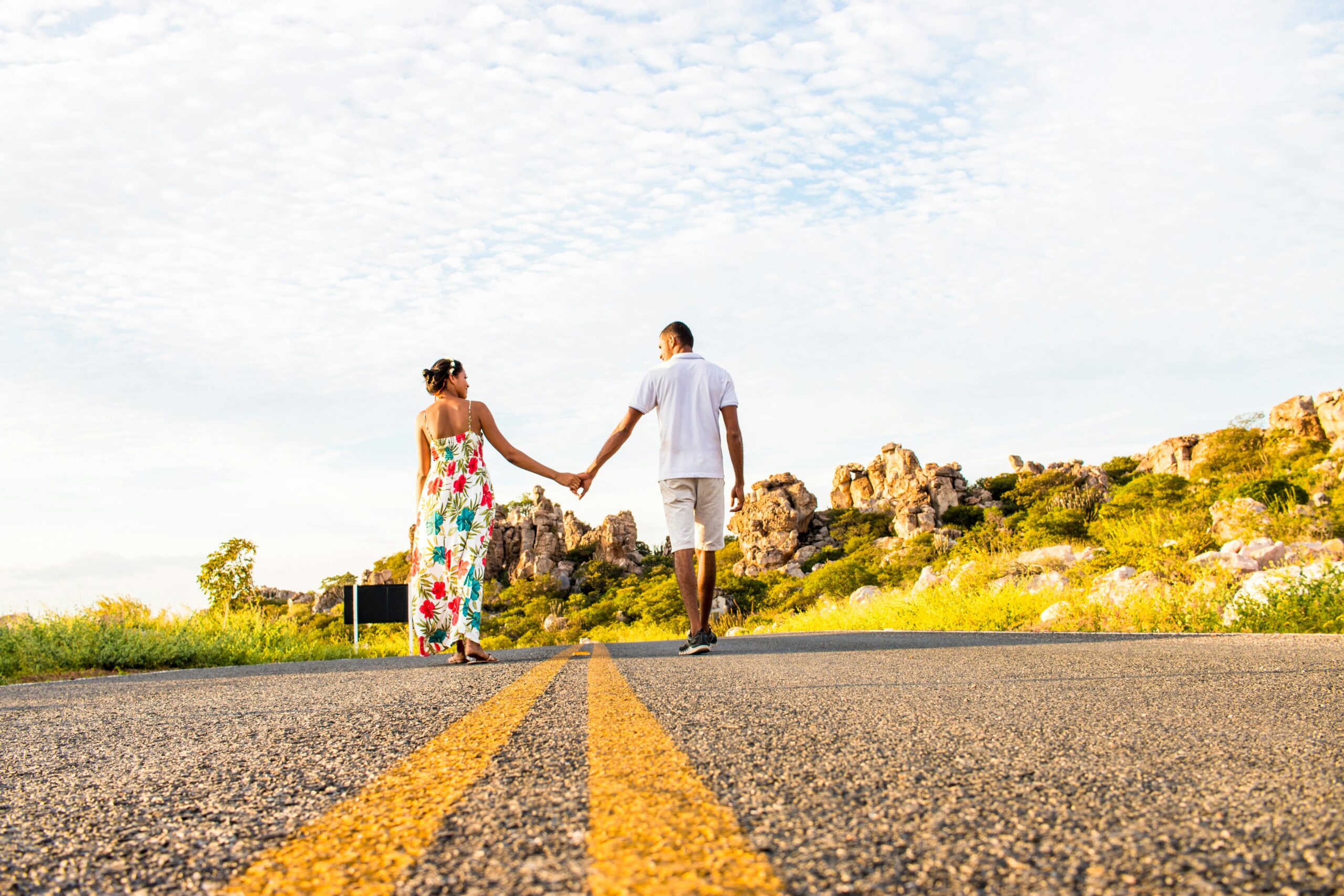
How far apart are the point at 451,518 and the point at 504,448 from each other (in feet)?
2.10

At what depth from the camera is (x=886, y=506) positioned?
68.1 metres

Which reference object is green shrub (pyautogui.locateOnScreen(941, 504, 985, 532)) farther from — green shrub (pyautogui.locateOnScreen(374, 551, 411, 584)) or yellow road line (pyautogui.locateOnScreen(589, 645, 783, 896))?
yellow road line (pyautogui.locateOnScreen(589, 645, 783, 896))

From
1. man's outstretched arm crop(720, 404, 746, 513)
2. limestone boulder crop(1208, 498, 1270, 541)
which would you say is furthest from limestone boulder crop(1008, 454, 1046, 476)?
man's outstretched arm crop(720, 404, 746, 513)

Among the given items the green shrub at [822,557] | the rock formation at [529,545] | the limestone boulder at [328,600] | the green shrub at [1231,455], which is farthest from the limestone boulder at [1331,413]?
the limestone boulder at [328,600]

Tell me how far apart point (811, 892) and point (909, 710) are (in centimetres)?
189

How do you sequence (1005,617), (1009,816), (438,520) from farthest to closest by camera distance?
(1005,617)
(438,520)
(1009,816)

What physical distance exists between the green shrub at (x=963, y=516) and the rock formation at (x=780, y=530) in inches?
313

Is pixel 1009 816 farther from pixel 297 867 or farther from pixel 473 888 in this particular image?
pixel 297 867

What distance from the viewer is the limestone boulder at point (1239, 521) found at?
15.3 meters

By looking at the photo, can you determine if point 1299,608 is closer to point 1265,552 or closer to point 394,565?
point 1265,552

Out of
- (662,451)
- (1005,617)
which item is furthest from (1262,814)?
(1005,617)

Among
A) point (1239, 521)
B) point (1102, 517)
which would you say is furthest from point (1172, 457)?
point (1239, 521)

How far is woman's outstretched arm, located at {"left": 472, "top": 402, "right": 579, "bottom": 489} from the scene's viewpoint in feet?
21.4

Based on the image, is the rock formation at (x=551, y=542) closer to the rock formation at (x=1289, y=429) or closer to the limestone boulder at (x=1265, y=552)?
the rock formation at (x=1289, y=429)
